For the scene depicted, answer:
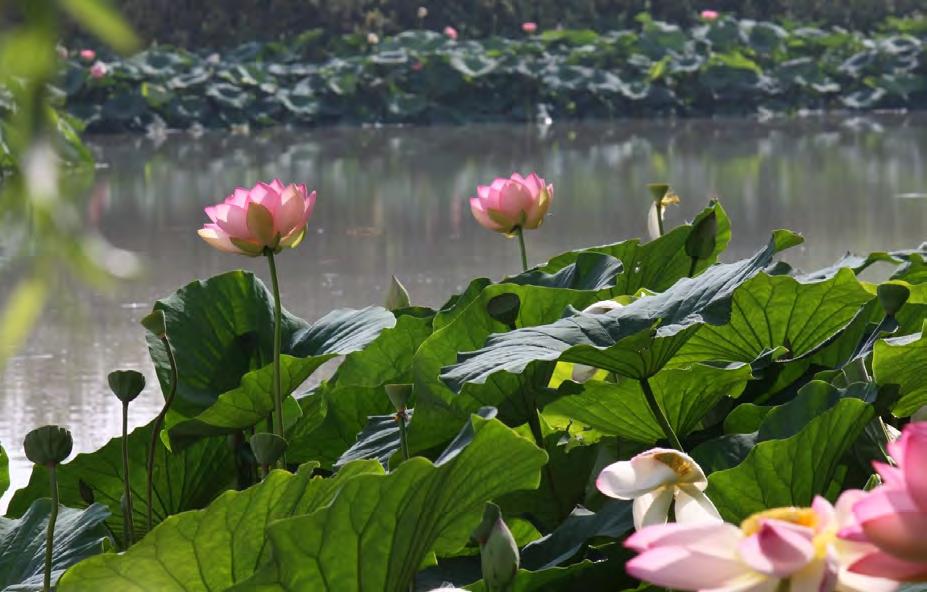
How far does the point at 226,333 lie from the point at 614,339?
19.7 inches

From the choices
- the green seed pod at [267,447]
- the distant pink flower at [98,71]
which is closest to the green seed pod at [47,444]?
the green seed pod at [267,447]

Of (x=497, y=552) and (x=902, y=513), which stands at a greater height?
(x=902, y=513)

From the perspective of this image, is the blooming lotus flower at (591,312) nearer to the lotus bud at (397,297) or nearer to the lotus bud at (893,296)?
the lotus bud at (893,296)

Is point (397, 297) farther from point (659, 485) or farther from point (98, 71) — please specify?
point (98, 71)

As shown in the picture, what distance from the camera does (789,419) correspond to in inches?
41.7

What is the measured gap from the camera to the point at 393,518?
803 millimetres

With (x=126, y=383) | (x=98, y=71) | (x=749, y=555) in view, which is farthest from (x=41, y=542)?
(x=98, y=71)

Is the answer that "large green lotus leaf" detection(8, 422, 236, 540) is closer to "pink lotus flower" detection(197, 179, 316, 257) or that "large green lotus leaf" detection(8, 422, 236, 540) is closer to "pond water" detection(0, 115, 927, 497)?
"pink lotus flower" detection(197, 179, 316, 257)

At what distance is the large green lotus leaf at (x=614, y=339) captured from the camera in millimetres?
1043

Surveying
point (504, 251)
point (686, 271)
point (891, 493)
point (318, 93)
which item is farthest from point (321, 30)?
point (891, 493)

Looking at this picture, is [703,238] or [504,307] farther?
[703,238]

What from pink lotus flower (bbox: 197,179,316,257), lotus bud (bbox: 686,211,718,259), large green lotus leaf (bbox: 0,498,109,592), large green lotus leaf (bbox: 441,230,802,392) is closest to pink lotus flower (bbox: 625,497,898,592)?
large green lotus leaf (bbox: 441,230,802,392)

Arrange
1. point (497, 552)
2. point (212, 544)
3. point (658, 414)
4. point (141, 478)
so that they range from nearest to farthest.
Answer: point (497, 552)
point (212, 544)
point (658, 414)
point (141, 478)

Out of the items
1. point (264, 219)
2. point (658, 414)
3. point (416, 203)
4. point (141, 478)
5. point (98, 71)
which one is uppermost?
point (264, 219)
